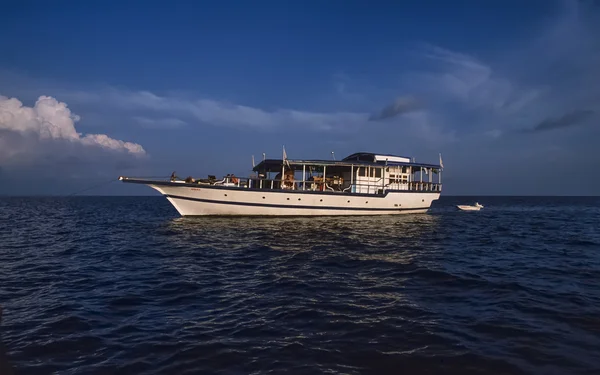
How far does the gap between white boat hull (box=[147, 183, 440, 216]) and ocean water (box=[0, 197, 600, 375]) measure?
11212 mm

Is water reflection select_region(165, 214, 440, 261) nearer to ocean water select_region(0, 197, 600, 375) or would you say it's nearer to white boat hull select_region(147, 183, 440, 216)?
ocean water select_region(0, 197, 600, 375)

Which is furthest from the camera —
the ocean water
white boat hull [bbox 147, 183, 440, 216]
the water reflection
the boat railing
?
the boat railing

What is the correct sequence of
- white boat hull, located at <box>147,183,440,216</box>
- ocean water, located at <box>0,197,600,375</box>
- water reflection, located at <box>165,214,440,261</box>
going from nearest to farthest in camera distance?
ocean water, located at <box>0,197,600,375</box>
water reflection, located at <box>165,214,440,261</box>
white boat hull, located at <box>147,183,440,216</box>

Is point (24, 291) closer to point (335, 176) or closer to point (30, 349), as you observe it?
point (30, 349)

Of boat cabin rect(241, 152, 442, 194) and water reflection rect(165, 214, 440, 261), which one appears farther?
boat cabin rect(241, 152, 442, 194)

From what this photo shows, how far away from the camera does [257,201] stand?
28141 millimetres

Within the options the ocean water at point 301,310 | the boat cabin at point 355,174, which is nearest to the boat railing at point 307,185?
the boat cabin at point 355,174

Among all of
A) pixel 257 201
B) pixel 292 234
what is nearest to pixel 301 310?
pixel 292 234

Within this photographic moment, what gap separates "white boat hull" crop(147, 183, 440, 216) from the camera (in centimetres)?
2770

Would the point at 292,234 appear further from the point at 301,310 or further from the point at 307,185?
the point at 307,185

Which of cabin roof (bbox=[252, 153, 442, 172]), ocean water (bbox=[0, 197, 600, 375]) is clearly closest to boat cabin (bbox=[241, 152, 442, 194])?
cabin roof (bbox=[252, 153, 442, 172])

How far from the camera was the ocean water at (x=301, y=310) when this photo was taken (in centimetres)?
571

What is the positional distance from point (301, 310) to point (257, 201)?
20439 millimetres

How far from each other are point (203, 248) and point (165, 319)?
29.1 ft
